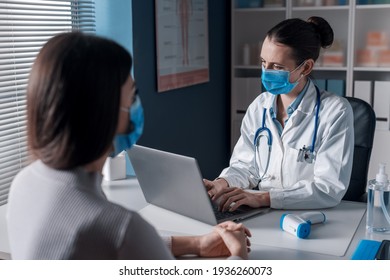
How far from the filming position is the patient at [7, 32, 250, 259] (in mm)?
873

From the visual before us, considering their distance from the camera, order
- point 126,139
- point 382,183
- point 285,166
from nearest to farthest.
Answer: point 126,139
point 382,183
point 285,166

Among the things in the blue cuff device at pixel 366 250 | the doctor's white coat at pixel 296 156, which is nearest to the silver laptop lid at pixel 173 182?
the doctor's white coat at pixel 296 156

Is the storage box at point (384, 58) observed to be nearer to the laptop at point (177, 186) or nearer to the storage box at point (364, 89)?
the storage box at point (364, 89)

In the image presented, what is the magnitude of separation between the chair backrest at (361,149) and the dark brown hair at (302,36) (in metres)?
0.33

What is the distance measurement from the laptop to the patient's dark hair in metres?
0.65

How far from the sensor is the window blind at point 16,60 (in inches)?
95.6

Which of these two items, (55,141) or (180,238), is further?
(180,238)

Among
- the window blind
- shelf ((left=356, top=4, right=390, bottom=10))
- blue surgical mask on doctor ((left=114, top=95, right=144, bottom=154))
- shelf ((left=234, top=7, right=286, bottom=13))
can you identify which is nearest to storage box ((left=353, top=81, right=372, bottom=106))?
shelf ((left=356, top=4, right=390, bottom=10))

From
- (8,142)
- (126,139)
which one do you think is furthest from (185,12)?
(126,139)

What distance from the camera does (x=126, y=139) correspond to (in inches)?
45.8

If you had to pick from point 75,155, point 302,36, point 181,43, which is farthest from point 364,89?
point 75,155

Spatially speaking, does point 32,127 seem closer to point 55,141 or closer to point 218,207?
point 55,141

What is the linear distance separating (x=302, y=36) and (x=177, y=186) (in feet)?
2.90

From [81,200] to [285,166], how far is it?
1.34 meters
